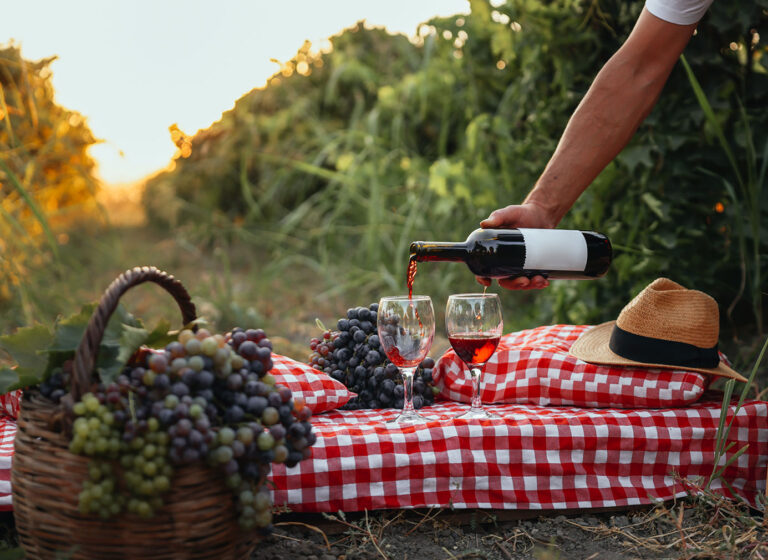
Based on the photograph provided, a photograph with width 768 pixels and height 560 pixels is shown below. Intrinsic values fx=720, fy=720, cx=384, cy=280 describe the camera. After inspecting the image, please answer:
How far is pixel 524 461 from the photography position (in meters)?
1.80

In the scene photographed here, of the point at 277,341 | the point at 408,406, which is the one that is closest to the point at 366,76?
the point at 277,341

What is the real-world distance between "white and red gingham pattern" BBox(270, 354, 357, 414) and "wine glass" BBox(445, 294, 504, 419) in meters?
0.38

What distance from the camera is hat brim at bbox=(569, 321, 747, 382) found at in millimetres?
1960

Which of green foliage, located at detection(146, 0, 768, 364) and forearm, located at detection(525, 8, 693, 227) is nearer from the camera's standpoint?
forearm, located at detection(525, 8, 693, 227)

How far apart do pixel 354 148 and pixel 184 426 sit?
5123mm

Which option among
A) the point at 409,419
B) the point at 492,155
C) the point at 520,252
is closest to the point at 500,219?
the point at 520,252

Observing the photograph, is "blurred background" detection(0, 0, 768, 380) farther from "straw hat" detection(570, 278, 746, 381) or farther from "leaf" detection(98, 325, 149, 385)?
"leaf" detection(98, 325, 149, 385)

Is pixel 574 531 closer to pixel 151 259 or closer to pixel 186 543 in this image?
pixel 186 543

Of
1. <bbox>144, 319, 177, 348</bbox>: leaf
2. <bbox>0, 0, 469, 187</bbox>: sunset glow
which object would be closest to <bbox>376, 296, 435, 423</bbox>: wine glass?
<bbox>144, 319, 177, 348</bbox>: leaf

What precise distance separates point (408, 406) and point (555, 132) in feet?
7.33

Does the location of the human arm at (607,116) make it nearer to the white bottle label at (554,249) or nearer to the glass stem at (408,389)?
the white bottle label at (554,249)

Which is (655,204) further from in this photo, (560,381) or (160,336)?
(160,336)

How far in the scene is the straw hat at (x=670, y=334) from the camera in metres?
1.97

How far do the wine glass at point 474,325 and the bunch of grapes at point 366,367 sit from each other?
0.30 m
